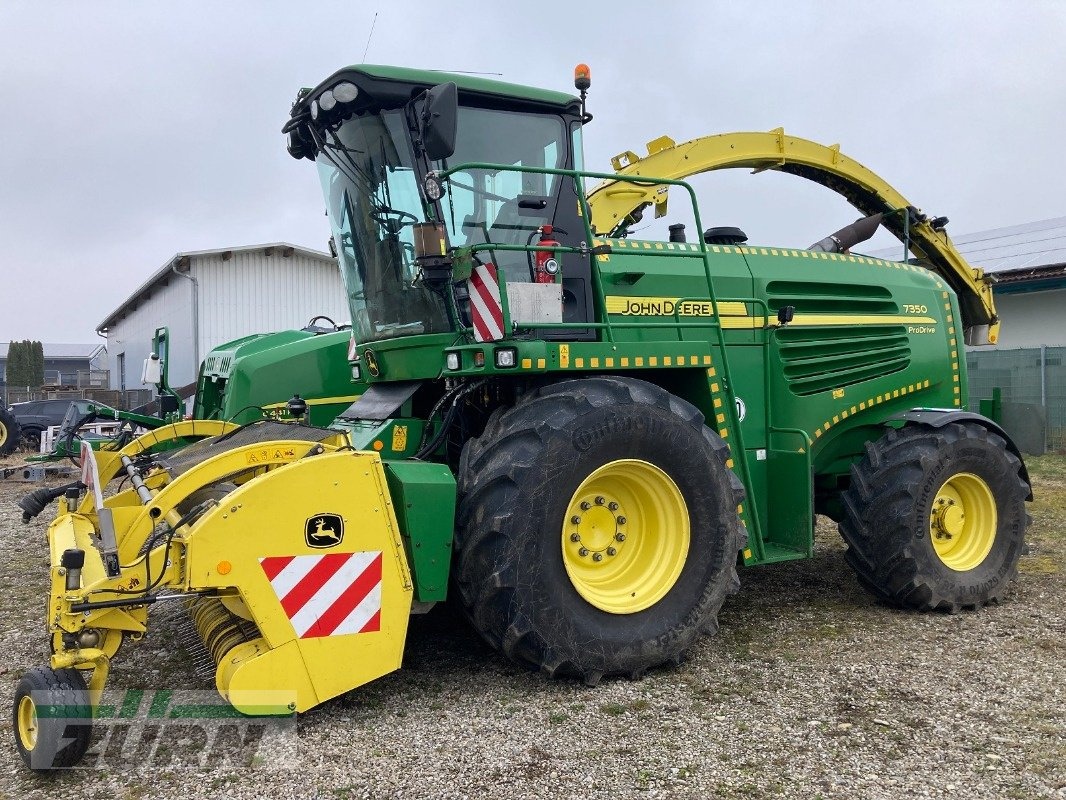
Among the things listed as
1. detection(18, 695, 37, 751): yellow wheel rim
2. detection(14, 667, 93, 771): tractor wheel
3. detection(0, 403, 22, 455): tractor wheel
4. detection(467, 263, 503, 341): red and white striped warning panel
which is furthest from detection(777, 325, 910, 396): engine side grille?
detection(0, 403, 22, 455): tractor wheel

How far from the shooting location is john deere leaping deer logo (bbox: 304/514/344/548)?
11.1ft

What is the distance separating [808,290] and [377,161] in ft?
9.52

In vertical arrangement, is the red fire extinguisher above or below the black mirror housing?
below

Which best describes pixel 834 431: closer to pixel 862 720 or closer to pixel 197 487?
pixel 862 720

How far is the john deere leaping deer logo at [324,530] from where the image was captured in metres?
3.38

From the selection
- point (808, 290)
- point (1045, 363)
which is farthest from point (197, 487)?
point (1045, 363)

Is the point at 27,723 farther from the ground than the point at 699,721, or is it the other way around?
the point at 27,723

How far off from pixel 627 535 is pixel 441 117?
83.7 inches

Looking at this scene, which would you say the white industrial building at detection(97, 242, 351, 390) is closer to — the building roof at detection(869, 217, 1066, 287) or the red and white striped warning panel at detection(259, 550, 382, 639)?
the building roof at detection(869, 217, 1066, 287)

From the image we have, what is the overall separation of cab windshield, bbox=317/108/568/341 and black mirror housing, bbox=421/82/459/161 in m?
0.42

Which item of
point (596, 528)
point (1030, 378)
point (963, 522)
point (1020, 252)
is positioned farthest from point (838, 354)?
point (1020, 252)

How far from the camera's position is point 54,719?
2975 millimetres

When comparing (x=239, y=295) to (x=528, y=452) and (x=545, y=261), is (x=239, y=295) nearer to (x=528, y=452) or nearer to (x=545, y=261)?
(x=545, y=261)

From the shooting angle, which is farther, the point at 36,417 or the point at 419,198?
the point at 36,417
